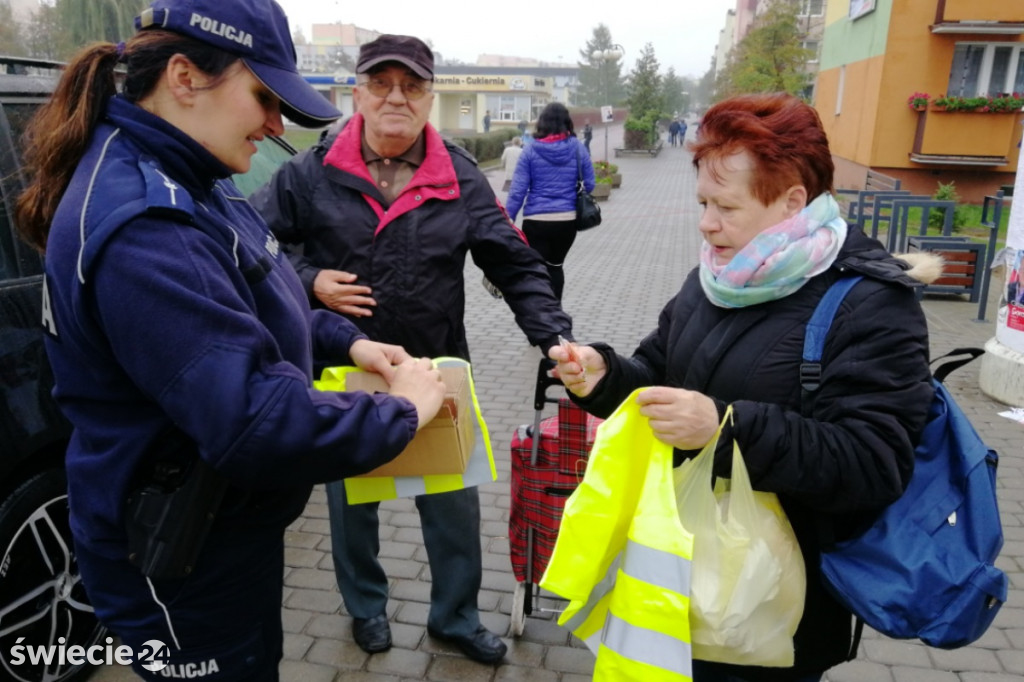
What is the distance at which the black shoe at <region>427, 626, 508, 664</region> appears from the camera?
3090mm

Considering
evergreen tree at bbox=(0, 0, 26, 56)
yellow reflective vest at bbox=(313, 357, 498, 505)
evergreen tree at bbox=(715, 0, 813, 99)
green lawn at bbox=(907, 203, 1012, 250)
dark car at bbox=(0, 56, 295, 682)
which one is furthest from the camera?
evergreen tree at bbox=(715, 0, 813, 99)

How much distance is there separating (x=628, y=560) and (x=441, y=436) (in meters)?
0.64

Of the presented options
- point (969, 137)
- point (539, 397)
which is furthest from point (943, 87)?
point (539, 397)

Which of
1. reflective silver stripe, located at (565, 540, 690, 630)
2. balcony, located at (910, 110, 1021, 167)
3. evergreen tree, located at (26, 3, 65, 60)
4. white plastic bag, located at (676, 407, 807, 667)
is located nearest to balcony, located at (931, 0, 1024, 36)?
balcony, located at (910, 110, 1021, 167)

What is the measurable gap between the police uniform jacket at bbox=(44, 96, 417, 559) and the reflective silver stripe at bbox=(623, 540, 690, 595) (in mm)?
560

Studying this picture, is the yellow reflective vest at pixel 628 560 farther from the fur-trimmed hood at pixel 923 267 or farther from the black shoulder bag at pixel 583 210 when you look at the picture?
the black shoulder bag at pixel 583 210

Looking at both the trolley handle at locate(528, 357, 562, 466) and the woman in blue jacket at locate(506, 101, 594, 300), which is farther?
the woman in blue jacket at locate(506, 101, 594, 300)

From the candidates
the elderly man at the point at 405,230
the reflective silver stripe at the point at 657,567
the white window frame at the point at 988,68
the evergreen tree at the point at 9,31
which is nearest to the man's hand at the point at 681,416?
the reflective silver stripe at the point at 657,567

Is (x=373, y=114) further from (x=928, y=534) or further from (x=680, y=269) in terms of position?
(x=680, y=269)

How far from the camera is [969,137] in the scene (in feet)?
57.9

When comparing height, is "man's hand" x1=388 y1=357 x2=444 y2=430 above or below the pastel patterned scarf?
below

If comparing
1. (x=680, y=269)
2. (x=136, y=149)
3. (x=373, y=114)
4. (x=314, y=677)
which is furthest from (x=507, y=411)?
(x=680, y=269)

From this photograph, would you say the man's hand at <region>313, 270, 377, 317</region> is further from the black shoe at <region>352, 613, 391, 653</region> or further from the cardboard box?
the black shoe at <region>352, 613, 391, 653</region>

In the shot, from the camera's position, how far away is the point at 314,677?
3.05m
